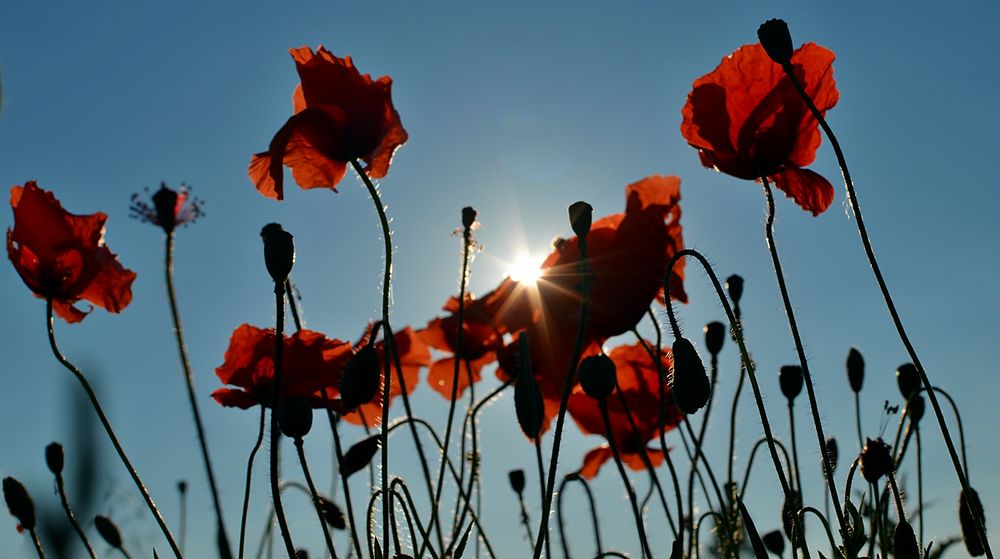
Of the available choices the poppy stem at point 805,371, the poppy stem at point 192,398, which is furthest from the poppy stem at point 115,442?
the poppy stem at point 805,371

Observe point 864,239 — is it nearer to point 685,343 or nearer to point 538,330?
point 685,343

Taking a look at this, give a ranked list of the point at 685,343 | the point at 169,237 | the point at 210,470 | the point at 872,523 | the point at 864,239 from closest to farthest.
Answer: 1. the point at 864,239
2. the point at 685,343
3. the point at 210,470
4. the point at 872,523
5. the point at 169,237

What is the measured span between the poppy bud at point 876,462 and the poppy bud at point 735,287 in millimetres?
724

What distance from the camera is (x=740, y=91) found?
2193 mm

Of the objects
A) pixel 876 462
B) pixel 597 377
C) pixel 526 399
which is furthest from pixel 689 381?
pixel 876 462

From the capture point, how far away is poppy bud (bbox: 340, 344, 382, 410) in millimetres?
1786

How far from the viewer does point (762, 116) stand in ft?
7.13

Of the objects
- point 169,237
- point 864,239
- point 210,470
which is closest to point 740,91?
point 864,239

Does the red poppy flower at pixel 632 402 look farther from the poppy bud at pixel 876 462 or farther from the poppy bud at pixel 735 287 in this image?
the poppy bud at pixel 876 462

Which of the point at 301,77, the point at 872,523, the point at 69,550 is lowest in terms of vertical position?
the point at 872,523

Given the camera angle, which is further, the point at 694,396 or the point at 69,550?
the point at 69,550

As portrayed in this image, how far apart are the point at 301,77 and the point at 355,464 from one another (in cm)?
96

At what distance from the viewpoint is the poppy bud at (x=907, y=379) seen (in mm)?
2521

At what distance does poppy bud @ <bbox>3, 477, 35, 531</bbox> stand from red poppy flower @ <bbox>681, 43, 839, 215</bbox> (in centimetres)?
192
